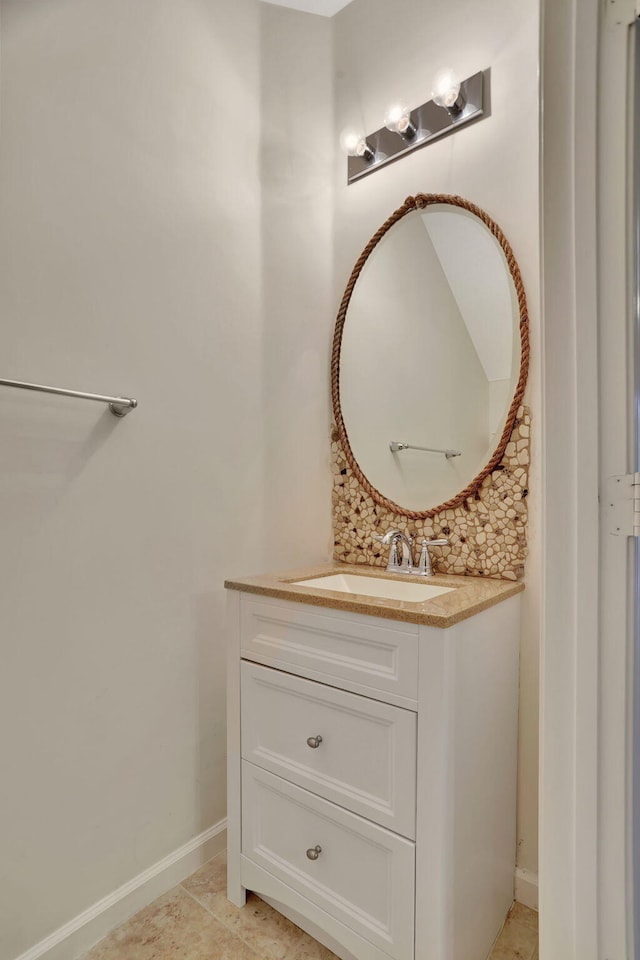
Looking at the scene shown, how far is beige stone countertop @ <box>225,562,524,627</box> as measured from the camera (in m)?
1.10

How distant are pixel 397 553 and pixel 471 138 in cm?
125

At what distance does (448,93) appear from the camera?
1538 millimetres

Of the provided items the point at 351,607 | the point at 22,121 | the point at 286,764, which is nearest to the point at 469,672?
the point at 351,607

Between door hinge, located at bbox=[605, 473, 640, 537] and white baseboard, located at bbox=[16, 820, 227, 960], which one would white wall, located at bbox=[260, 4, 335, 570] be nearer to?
white baseboard, located at bbox=[16, 820, 227, 960]

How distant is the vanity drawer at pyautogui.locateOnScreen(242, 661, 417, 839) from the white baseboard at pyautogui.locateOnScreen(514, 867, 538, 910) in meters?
0.60

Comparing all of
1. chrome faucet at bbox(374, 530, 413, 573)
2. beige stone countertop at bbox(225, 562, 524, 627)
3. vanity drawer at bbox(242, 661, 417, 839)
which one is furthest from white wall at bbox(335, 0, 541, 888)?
vanity drawer at bbox(242, 661, 417, 839)

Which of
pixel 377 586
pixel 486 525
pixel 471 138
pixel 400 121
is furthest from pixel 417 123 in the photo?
pixel 377 586

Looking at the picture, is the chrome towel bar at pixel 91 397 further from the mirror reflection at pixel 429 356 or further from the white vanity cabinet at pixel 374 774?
the mirror reflection at pixel 429 356

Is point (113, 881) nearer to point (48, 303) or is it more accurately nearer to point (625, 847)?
point (625, 847)

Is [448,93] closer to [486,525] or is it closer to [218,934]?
[486,525]

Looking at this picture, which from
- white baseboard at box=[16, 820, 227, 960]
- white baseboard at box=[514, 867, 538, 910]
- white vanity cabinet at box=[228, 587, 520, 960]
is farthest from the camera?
white baseboard at box=[514, 867, 538, 910]

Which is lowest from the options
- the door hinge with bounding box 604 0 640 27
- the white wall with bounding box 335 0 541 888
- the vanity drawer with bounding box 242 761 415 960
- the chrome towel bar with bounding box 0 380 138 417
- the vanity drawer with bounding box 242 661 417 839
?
the vanity drawer with bounding box 242 761 415 960

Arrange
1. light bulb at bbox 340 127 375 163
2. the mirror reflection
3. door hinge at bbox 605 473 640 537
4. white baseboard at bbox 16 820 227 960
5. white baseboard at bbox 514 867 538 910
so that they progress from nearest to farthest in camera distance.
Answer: door hinge at bbox 605 473 640 537 → white baseboard at bbox 16 820 227 960 → white baseboard at bbox 514 867 538 910 → the mirror reflection → light bulb at bbox 340 127 375 163

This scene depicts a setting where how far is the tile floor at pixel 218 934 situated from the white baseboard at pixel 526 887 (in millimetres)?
17
